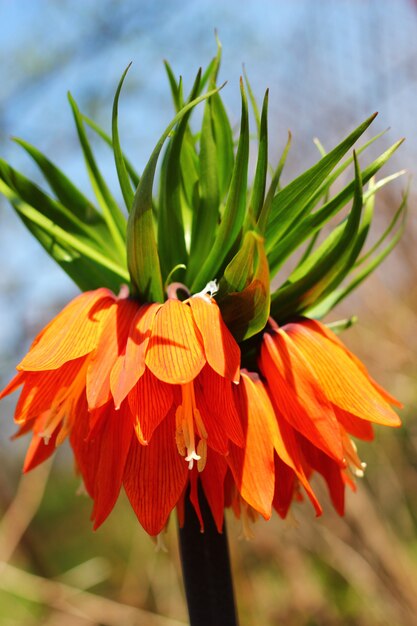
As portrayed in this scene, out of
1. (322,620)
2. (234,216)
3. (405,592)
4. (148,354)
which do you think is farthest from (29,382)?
(322,620)

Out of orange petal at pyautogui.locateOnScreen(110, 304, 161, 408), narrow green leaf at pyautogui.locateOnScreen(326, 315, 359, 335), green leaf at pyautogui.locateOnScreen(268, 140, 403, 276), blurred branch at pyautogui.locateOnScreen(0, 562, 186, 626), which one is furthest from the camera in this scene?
blurred branch at pyautogui.locateOnScreen(0, 562, 186, 626)

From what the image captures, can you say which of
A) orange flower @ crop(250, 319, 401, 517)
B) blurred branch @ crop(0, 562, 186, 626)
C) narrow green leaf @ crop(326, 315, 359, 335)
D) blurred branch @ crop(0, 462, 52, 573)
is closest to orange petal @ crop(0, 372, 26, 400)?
orange flower @ crop(250, 319, 401, 517)

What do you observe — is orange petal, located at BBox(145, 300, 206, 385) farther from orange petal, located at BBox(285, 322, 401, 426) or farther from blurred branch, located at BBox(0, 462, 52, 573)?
blurred branch, located at BBox(0, 462, 52, 573)

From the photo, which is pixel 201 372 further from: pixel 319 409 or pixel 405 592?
pixel 405 592

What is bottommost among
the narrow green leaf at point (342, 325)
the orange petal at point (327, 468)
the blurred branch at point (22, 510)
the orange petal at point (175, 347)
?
the blurred branch at point (22, 510)

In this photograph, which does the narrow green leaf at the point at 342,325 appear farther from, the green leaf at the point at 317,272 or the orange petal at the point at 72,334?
the orange petal at the point at 72,334

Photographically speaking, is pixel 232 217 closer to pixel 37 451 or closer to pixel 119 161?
pixel 119 161

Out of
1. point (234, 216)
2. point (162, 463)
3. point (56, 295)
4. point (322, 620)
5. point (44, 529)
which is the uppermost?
point (234, 216)

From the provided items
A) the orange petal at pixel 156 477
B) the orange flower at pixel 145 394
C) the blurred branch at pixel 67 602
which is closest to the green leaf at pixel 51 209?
the orange flower at pixel 145 394
